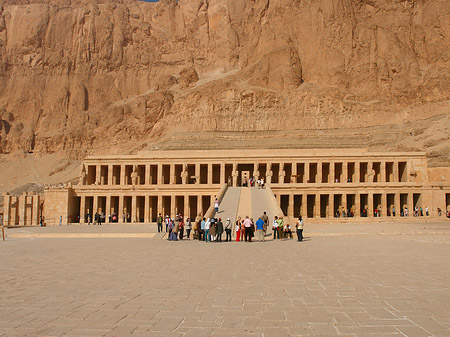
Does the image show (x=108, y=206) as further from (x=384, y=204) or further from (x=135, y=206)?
(x=384, y=204)

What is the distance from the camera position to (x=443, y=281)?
9719 millimetres

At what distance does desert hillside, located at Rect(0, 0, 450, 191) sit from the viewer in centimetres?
8494

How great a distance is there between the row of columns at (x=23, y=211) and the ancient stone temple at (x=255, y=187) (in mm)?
2246

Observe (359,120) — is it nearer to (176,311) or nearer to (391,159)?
(391,159)

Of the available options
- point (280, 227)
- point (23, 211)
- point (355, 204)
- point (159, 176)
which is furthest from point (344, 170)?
point (23, 211)

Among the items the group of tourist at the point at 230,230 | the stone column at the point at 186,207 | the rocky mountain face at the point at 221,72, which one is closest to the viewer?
the group of tourist at the point at 230,230

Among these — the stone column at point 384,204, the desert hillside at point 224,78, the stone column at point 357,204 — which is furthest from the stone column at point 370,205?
the desert hillside at point 224,78

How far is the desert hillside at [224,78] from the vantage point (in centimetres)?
8494

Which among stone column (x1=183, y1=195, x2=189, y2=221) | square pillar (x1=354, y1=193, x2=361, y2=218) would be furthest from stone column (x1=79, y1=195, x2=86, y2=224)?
square pillar (x1=354, y1=193, x2=361, y2=218)

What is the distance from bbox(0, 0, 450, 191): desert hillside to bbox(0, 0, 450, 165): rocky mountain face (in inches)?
10.9

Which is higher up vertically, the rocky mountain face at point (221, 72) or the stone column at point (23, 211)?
the rocky mountain face at point (221, 72)

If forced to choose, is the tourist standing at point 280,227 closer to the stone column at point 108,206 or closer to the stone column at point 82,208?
the stone column at point 108,206

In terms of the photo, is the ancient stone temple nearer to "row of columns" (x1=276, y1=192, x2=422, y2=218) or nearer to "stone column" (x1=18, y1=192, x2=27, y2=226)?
"row of columns" (x1=276, y1=192, x2=422, y2=218)

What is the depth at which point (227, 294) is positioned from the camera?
8.55 m
